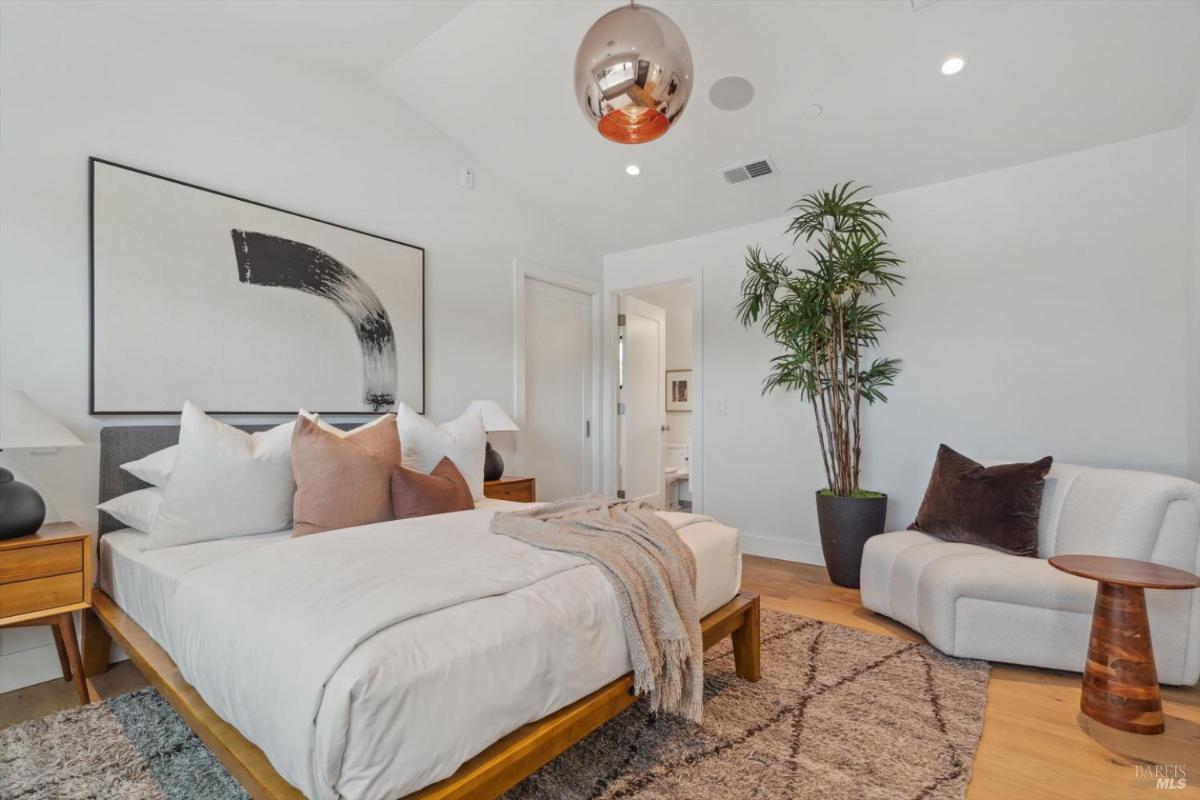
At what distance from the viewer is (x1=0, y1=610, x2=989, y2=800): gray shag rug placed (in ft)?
5.06

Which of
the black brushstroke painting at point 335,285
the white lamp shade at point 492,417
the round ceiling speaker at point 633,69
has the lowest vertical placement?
the white lamp shade at point 492,417

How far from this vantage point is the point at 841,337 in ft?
11.2

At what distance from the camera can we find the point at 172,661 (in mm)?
1613

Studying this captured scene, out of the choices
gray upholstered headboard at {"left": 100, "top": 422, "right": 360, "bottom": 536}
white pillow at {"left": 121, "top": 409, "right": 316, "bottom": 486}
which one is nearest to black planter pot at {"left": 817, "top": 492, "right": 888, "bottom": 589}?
white pillow at {"left": 121, "top": 409, "right": 316, "bottom": 486}

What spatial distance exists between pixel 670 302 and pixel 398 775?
6.05m

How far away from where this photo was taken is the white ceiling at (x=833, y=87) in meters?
2.47

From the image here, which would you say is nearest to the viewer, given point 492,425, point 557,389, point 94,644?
point 94,644

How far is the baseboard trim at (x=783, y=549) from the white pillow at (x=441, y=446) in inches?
88.4

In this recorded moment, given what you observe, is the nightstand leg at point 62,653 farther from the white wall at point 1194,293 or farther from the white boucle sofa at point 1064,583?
the white wall at point 1194,293

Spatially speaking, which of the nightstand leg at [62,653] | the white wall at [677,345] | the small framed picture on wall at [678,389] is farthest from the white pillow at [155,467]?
the small framed picture on wall at [678,389]

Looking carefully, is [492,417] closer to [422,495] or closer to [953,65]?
[422,495]

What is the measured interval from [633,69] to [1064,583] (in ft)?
8.31

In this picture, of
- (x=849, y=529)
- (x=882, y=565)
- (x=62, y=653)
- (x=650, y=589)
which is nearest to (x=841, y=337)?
(x=849, y=529)

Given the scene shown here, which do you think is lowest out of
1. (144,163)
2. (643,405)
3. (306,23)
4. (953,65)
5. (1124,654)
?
(1124,654)
